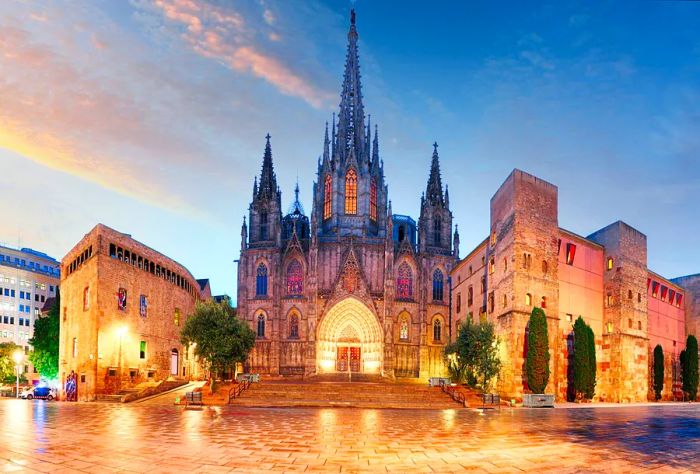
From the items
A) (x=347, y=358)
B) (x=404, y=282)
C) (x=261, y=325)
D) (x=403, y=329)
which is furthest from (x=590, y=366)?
(x=261, y=325)

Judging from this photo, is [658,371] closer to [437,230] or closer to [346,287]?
[437,230]

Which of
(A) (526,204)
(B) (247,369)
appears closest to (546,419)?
(A) (526,204)

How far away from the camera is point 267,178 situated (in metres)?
65.2

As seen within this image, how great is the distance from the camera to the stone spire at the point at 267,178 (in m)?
64.0

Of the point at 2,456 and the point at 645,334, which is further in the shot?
the point at 645,334

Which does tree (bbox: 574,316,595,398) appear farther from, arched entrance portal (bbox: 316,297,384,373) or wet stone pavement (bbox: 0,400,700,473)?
arched entrance portal (bbox: 316,297,384,373)

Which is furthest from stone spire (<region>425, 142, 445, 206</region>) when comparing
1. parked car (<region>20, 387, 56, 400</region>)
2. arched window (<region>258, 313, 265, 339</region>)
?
parked car (<region>20, 387, 56, 400</region>)

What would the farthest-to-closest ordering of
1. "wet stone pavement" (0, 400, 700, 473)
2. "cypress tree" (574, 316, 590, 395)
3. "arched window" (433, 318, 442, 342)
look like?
1. "arched window" (433, 318, 442, 342)
2. "cypress tree" (574, 316, 590, 395)
3. "wet stone pavement" (0, 400, 700, 473)

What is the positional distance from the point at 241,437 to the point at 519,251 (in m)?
24.0

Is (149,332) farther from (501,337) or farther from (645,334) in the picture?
(645,334)

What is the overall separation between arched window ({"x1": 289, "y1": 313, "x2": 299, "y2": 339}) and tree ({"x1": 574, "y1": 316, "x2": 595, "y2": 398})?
29127 mm

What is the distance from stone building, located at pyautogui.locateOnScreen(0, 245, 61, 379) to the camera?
3770 inches

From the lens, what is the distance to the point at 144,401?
33.2 m

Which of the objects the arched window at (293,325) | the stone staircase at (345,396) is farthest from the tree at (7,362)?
the stone staircase at (345,396)
